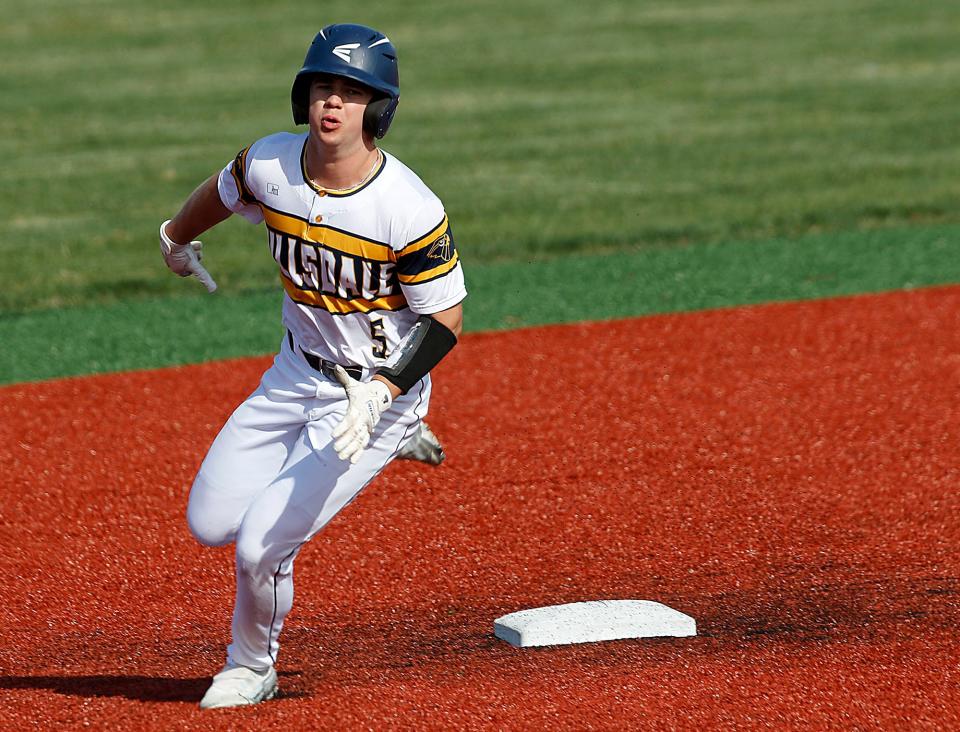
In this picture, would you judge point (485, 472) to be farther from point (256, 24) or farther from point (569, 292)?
point (256, 24)

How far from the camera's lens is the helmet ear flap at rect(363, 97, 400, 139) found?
195 inches

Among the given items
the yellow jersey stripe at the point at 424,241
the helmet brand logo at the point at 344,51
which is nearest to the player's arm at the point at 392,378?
the yellow jersey stripe at the point at 424,241

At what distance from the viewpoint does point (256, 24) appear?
76.6 ft

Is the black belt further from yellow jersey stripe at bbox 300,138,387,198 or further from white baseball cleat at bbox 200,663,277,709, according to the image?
white baseball cleat at bbox 200,663,277,709

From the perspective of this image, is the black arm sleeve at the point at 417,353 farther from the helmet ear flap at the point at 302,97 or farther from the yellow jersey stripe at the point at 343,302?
the helmet ear flap at the point at 302,97

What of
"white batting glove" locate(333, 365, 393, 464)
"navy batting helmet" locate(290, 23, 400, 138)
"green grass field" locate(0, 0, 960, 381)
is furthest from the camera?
"green grass field" locate(0, 0, 960, 381)

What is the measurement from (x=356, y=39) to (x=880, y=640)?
2.95m

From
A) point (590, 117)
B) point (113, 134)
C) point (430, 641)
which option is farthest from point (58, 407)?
point (590, 117)

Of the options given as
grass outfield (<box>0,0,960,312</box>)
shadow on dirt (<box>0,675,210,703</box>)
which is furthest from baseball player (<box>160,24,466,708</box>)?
grass outfield (<box>0,0,960,312</box>)

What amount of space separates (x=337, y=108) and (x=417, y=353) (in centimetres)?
85

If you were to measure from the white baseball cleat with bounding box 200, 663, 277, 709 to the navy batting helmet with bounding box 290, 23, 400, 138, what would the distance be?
1.91 m

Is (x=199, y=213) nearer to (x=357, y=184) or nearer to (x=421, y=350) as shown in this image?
(x=357, y=184)

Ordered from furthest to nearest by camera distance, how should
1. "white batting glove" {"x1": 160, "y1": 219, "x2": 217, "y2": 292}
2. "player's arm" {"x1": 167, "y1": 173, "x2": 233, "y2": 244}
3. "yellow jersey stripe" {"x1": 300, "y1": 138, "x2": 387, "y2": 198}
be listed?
"white batting glove" {"x1": 160, "y1": 219, "x2": 217, "y2": 292} → "player's arm" {"x1": 167, "y1": 173, "x2": 233, "y2": 244} → "yellow jersey stripe" {"x1": 300, "y1": 138, "x2": 387, "y2": 198}

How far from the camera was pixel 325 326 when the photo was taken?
5.10m
